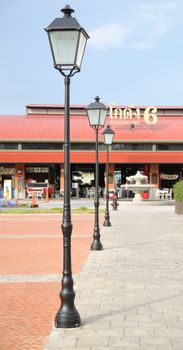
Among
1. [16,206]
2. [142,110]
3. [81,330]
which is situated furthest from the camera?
[142,110]

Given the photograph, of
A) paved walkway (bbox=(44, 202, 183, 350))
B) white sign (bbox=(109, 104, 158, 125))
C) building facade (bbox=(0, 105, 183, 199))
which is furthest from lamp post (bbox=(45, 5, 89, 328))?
white sign (bbox=(109, 104, 158, 125))

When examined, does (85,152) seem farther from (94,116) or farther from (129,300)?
(129,300)

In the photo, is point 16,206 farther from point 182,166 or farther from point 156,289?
point 156,289

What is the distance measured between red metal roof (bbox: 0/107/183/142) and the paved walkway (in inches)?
1372

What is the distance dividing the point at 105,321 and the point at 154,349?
3.82 ft

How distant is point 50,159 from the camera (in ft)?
155

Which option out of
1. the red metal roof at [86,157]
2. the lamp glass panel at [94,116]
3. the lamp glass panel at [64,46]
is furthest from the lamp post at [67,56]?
the red metal roof at [86,157]

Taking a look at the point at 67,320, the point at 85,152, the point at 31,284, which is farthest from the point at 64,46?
the point at 85,152

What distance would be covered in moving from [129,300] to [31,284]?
6.72 ft

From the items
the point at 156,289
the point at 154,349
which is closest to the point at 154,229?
the point at 156,289

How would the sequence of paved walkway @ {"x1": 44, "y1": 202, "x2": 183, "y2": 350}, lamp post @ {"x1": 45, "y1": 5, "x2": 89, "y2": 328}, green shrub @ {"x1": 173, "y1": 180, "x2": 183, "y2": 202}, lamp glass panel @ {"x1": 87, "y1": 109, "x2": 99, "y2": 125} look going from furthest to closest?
green shrub @ {"x1": 173, "y1": 180, "x2": 183, "y2": 202}
lamp glass panel @ {"x1": 87, "y1": 109, "x2": 99, "y2": 125}
lamp post @ {"x1": 45, "y1": 5, "x2": 89, "y2": 328}
paved walkway @ {"x1": 44, "y1": 202, "x2": 183, "y2": 350}

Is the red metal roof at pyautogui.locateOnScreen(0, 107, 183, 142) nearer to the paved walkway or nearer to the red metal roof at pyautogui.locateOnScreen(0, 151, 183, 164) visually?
the red metal roof at pyautogui.locateOnScreen(0, 151, 183, 164)

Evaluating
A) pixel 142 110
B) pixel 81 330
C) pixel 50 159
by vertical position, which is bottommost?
pixel 81 330

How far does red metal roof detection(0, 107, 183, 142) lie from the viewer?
158 feet
